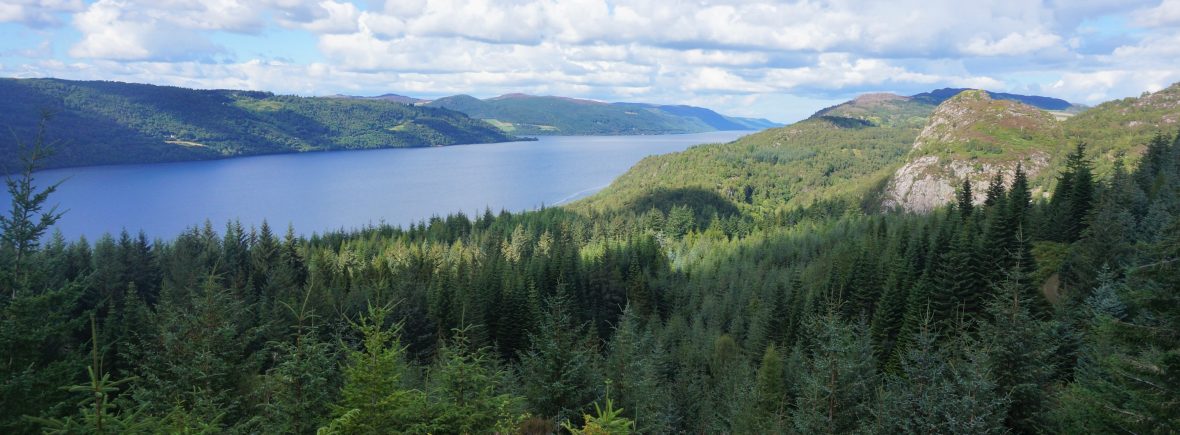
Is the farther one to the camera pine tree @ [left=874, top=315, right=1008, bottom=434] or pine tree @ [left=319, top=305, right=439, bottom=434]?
pine tree @ [left=874, top=315, right=1008, bottom=434]

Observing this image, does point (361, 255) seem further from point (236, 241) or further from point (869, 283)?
point (869, 283)

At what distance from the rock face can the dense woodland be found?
69.6 m

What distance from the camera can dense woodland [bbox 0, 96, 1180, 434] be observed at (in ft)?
40.0

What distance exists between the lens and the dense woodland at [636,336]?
40.0 ft

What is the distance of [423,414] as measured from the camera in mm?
11188

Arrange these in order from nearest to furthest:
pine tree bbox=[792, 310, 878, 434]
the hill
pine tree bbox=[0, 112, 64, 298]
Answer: pine tree bbox=[0, 112, 64, 298] < pine tree bbox=[792, 310, 878, 434] < the hill

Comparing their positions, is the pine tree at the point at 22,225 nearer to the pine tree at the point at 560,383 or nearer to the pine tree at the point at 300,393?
the pine tree at the point at 300,393

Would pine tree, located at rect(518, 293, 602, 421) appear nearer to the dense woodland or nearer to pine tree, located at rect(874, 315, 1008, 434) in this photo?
the dense woodland

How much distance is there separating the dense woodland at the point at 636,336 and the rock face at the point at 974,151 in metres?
69.6

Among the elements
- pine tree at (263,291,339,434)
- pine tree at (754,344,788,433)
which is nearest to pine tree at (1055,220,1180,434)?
pine tree at (754,344,788,433)

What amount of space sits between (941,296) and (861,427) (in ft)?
75.4

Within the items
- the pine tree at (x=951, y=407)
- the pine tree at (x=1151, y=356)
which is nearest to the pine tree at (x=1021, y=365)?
the pine tree at (x=951, y=407)

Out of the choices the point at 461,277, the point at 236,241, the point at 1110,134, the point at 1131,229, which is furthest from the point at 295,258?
the point at 1110,134

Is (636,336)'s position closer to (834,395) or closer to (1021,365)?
(834,395)
